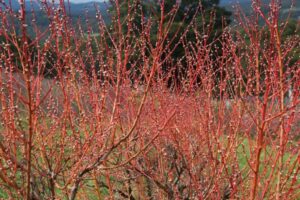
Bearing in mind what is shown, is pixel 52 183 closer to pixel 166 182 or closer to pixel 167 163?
pixel 166 182

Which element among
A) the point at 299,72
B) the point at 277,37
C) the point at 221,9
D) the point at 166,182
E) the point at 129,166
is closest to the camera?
the point at 277,37

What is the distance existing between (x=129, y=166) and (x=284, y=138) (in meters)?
1.70

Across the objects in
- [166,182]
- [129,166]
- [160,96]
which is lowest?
[166,182]

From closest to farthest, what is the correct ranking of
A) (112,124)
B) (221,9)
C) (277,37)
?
(277,37)
(112,124)
(221,9)

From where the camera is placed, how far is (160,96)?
413cm

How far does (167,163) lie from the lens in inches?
181

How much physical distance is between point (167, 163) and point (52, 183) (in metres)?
2.37

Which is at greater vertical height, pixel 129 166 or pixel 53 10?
pixel 53 10

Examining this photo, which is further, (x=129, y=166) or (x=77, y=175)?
(x=129, y=166)

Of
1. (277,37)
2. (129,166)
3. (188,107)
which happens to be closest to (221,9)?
(188,107)

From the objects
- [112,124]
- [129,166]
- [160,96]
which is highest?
[112,124]

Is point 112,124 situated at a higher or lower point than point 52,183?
higher

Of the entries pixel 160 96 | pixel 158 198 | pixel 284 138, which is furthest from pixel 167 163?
pixel 284 138

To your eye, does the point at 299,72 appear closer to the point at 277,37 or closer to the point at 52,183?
the point at 277,37
